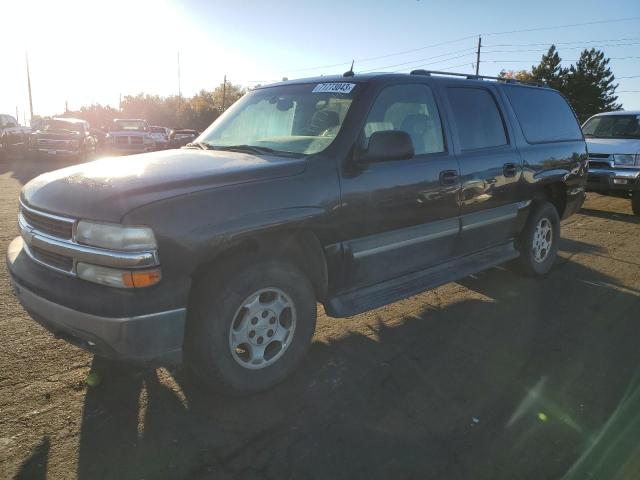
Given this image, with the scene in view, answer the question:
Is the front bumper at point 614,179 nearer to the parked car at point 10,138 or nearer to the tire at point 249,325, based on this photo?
the tire at point 249,325

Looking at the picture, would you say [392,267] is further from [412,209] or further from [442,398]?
[442,398]

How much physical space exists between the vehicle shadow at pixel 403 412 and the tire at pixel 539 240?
1235 mm

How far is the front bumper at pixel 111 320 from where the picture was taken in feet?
7.93

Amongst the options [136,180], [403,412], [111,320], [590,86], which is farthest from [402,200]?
[590,86]

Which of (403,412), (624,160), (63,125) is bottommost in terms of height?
(403,412)

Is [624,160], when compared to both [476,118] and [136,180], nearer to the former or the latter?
[476,118]

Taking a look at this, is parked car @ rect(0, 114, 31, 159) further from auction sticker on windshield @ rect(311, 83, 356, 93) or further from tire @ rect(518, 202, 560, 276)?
tire @ rect(518, 202, 560, 276)

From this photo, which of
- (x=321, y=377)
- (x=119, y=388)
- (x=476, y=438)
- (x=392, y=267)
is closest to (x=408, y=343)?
(x=392, y=267)

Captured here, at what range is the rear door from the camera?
166 inches

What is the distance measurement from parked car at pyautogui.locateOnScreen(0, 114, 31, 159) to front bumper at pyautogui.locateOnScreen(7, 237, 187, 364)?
1896cm

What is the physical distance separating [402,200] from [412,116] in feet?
2.60

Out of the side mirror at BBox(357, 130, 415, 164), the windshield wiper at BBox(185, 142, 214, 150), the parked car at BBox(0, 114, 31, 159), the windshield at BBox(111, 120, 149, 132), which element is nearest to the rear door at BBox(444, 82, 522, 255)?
the side mirror at BBox(357, 130, 415, 164)

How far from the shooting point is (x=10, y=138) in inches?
759

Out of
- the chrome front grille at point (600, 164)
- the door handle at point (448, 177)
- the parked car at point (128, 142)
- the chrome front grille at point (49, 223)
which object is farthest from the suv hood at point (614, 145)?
the parked car at point (128, 142)
